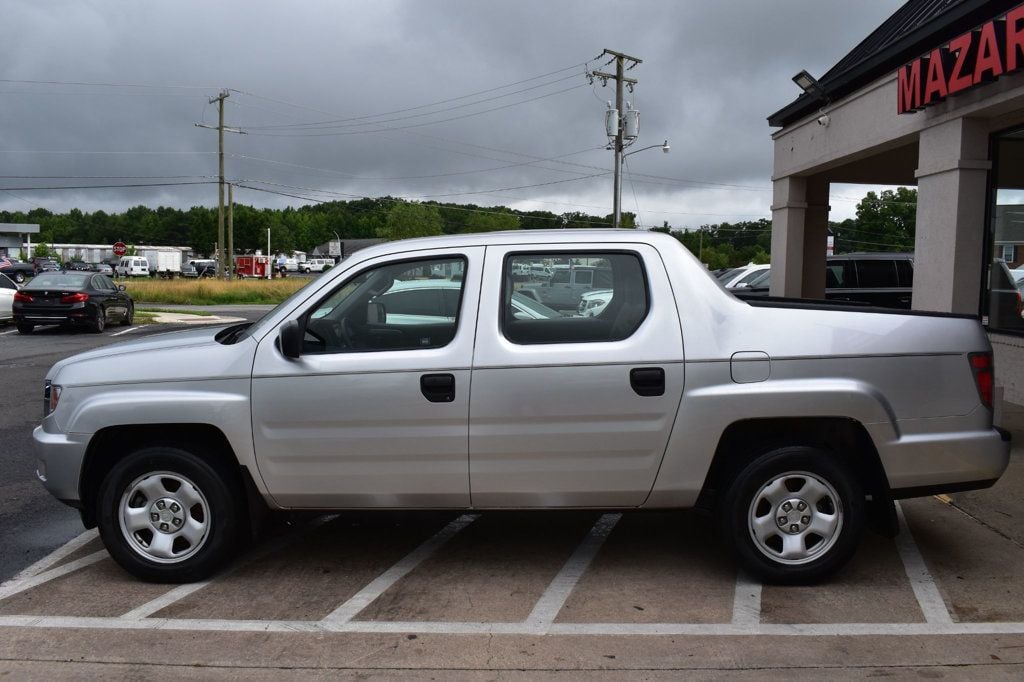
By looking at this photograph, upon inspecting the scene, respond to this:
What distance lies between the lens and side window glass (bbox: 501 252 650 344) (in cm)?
478

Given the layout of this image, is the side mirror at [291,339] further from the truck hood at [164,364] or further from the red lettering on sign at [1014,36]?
the red lettering on sign at [1014,36]

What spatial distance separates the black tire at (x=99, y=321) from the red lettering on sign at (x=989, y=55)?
1915cm

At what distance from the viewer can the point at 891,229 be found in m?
104

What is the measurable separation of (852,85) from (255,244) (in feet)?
424

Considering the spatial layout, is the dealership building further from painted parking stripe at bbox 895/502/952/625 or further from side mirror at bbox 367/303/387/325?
side mirror at bbox 367/303/387/325

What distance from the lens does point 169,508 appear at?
4.94 meters

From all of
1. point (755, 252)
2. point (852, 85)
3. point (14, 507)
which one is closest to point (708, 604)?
point (14, 507)

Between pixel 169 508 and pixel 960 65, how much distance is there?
31.7 feet

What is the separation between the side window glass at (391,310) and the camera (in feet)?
16.0

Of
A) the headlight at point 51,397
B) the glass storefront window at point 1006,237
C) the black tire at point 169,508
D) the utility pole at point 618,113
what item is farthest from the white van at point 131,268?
the black tire at point 169,508

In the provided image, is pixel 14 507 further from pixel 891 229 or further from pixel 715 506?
pixel 891 229

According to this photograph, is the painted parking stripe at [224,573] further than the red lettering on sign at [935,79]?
No

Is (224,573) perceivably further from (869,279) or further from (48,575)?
(869,279)

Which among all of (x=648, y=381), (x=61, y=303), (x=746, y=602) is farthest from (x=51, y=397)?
(x=61, y=303)
